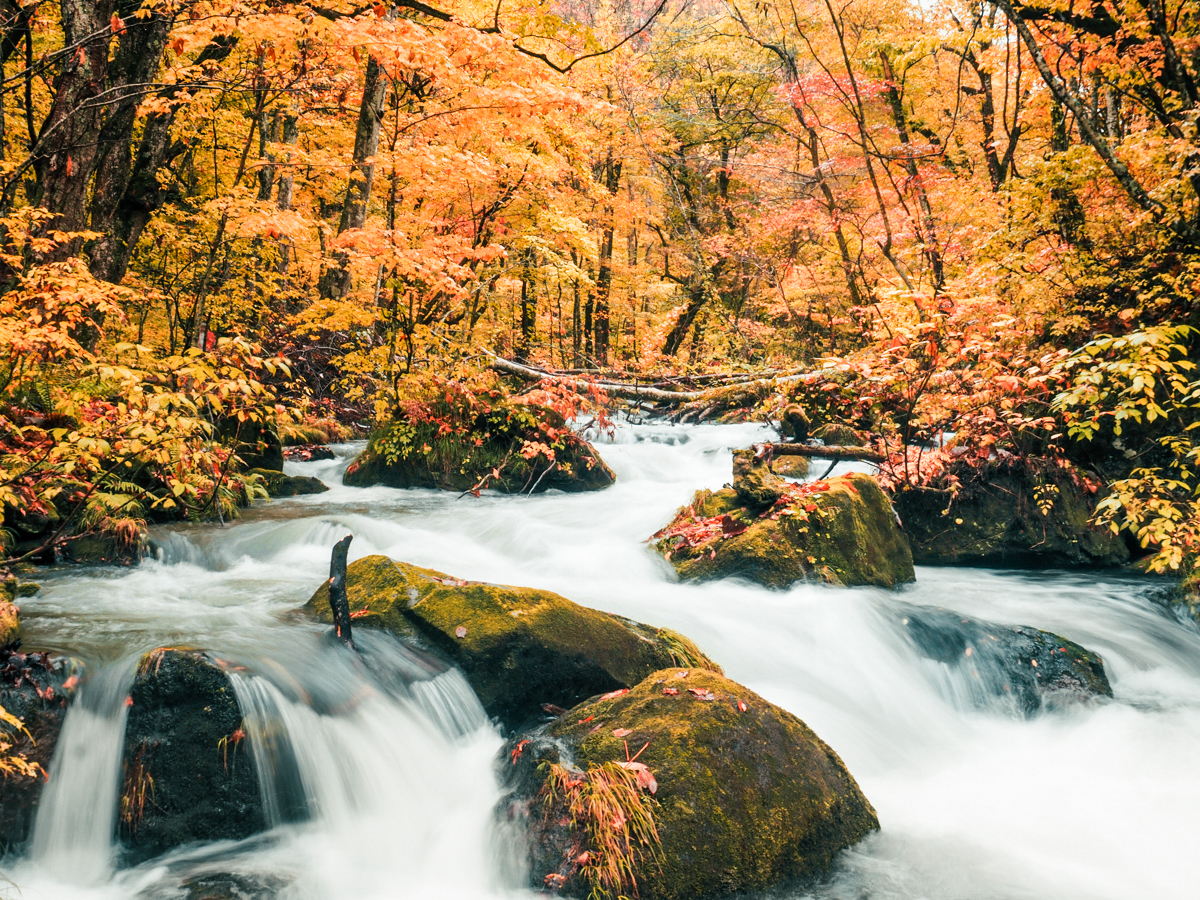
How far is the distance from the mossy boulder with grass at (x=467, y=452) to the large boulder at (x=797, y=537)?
12.3ft

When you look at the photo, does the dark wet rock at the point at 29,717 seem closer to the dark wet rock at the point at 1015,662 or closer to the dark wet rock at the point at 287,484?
the dark wet rock at the point at 1015,662

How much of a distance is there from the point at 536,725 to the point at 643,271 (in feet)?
57.1

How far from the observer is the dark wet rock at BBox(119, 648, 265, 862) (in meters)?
3.13

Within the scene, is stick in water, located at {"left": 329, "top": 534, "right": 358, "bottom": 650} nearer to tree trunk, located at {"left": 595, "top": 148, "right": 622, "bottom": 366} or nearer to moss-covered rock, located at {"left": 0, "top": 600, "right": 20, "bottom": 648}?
moss-covered rock, located at {"left": 0, "top": 600, "right": 20, "bottom": 648}

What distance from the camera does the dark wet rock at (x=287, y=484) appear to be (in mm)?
9312

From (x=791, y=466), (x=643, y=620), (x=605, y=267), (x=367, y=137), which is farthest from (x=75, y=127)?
(x=605, y=267)

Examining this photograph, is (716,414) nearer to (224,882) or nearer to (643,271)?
(643,271)

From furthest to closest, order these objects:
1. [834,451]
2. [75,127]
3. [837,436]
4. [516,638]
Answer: [837,436] < [834,451] < [75,127] < [516,638]

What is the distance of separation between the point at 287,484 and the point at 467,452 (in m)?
2.66

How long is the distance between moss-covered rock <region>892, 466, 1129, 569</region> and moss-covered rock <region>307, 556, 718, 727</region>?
4.59 meters

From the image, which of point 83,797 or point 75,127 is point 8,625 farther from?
point 75,127

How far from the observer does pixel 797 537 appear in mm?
6723

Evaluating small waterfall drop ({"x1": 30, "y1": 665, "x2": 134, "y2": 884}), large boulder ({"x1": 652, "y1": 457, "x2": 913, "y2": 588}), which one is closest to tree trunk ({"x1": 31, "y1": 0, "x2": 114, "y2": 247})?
small waterfall drop ({"x1": 30, "y1": 665, "x2": 134, "y2": 884})

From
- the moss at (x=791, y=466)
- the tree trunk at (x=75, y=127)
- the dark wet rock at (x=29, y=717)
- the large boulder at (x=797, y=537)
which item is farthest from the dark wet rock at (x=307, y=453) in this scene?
the dark wet rock at (x=29, y=717)
